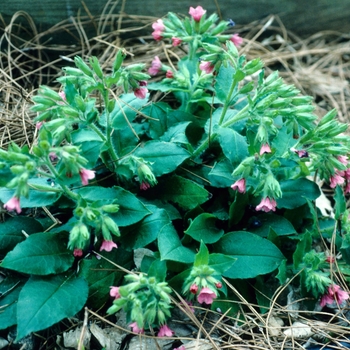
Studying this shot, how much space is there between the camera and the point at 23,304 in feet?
5.99

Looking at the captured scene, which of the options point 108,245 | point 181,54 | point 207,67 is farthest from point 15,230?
point 181,54

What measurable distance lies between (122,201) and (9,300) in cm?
64

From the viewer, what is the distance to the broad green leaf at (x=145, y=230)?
6.71 feet

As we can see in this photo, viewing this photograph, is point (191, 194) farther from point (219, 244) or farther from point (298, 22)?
point (298, 22)

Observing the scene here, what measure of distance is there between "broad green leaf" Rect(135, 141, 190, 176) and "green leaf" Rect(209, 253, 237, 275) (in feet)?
1.55

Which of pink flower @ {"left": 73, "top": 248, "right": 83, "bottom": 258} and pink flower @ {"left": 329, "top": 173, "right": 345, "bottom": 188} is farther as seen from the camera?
pink flower @ {"left": 329, "top": 173, "right": 345, "bottom": 188}

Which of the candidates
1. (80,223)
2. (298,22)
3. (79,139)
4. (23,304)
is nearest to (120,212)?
(80,223)

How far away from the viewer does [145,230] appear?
2072 millimetres

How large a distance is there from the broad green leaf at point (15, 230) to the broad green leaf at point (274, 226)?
106cm

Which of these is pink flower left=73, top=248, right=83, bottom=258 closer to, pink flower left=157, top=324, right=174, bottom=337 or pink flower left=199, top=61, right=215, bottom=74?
pink flower left=157, top=324, right=174, bottom=337

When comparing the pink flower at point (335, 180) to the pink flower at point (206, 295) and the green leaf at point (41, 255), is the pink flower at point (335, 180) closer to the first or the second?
the pink flower at point (206, 295)

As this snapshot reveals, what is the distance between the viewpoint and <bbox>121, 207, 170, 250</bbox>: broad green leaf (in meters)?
2.04

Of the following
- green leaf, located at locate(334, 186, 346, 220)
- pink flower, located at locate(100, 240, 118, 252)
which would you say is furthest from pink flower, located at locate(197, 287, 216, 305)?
green leaf, located at locate(334, 186, 346, 220)

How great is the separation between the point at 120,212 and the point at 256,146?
0.68 metres
